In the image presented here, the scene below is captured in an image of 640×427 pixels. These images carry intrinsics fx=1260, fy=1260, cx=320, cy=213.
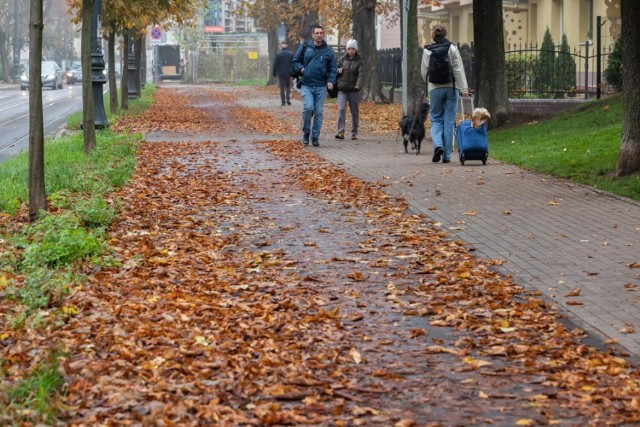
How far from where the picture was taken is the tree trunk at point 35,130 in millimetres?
11414

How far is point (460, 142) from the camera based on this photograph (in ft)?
55.0

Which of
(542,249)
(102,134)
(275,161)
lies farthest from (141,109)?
(542,249)

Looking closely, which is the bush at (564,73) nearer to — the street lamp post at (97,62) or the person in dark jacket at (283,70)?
the street lamp post at (97,62)

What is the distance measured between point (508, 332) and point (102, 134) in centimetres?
1700

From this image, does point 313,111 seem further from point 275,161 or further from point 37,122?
point 37,122

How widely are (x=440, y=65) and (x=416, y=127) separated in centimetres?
201

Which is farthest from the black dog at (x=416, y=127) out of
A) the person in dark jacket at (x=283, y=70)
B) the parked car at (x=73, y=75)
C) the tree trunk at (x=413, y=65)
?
the parked car at (x=73, y=75)

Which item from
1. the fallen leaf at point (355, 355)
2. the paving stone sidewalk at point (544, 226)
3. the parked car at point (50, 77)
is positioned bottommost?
the fallen leaf at point (355, 355)

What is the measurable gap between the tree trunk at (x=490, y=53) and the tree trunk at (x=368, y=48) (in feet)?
49.7

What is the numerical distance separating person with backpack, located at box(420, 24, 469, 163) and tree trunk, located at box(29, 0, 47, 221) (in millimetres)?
6801

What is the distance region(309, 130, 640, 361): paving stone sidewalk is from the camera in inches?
299

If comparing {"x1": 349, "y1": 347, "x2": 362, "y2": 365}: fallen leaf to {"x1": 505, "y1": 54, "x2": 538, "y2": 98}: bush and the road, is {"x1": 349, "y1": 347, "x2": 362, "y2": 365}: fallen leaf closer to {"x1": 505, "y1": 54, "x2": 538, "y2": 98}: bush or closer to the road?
the road

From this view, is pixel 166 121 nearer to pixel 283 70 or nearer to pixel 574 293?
pixel 283 70

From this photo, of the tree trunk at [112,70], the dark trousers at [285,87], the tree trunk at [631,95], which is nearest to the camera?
the tree trunk at [631,95]
